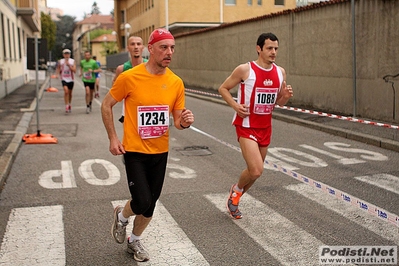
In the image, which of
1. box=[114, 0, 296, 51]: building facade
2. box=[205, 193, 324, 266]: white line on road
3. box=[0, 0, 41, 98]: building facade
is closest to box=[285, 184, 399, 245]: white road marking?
box=[205, 193, 324, 266]: white line on road

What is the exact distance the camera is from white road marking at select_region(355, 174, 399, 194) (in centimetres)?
725

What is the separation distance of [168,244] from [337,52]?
1148cm

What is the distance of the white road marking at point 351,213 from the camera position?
5398 mm

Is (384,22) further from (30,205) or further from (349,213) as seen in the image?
(30,205)

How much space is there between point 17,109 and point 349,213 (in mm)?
15396

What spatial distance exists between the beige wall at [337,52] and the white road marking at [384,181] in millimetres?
5401

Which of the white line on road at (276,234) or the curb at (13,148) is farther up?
the curb at (13,148)

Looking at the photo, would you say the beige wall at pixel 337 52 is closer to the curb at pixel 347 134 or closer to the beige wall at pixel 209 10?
the curb at pixel 347 134

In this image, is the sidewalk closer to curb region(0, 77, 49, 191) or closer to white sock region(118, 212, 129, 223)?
curb region(0, 77, 49, 191)

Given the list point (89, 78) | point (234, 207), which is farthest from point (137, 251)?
point (89, 78)

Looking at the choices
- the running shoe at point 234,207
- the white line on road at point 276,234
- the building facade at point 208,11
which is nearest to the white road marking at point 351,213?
the white line on road at point 276,234

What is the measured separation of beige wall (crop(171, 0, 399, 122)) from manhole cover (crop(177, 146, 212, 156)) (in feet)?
16.9

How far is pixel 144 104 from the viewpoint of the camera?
15.1 ft

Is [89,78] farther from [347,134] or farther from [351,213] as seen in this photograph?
[351,213]
